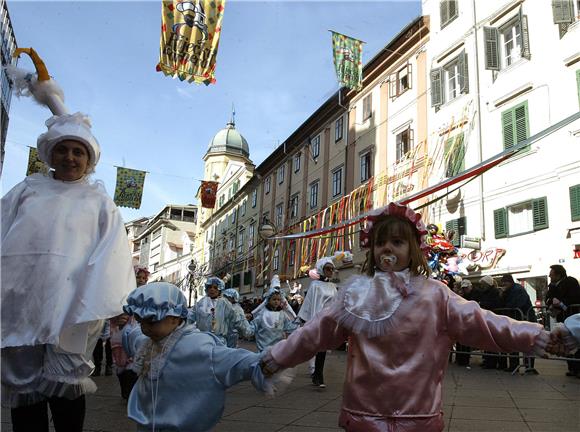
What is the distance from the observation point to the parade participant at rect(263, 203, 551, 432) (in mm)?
2336

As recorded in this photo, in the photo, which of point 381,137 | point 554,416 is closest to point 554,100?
point 381,137

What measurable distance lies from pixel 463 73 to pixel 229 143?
4039 centimetres

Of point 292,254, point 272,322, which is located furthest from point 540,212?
point 292,254

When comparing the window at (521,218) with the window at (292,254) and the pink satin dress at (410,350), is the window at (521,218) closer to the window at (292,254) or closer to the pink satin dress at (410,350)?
the pink satin dress at (410,350)

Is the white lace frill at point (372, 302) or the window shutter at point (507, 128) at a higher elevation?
the window shutter at point (507, 128)

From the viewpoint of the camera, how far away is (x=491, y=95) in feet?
57.7

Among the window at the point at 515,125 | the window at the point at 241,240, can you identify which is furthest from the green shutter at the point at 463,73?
the window at the point at 241,240

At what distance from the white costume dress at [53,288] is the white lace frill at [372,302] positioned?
1177mm

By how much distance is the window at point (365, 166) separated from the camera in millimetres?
24227

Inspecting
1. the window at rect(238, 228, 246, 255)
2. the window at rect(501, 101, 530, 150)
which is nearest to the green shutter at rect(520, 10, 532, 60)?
the window at rect(501, 101, 530, 150)

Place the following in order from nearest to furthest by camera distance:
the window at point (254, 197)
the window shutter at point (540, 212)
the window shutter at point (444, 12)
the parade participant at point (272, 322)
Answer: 1. the parade participant at point (272, 322)
2. the window shutter at point (540, 212)
3. the window shutter at point (444, 12)
4. the window at point (254, 197)

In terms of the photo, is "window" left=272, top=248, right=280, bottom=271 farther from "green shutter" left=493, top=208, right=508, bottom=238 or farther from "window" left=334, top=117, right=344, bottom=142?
"green shutter" left=493, top=208, right=508, bottom=238

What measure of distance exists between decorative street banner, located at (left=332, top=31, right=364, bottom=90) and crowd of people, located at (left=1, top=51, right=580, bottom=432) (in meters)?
16.7

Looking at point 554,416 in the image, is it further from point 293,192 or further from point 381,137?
point 293,192
